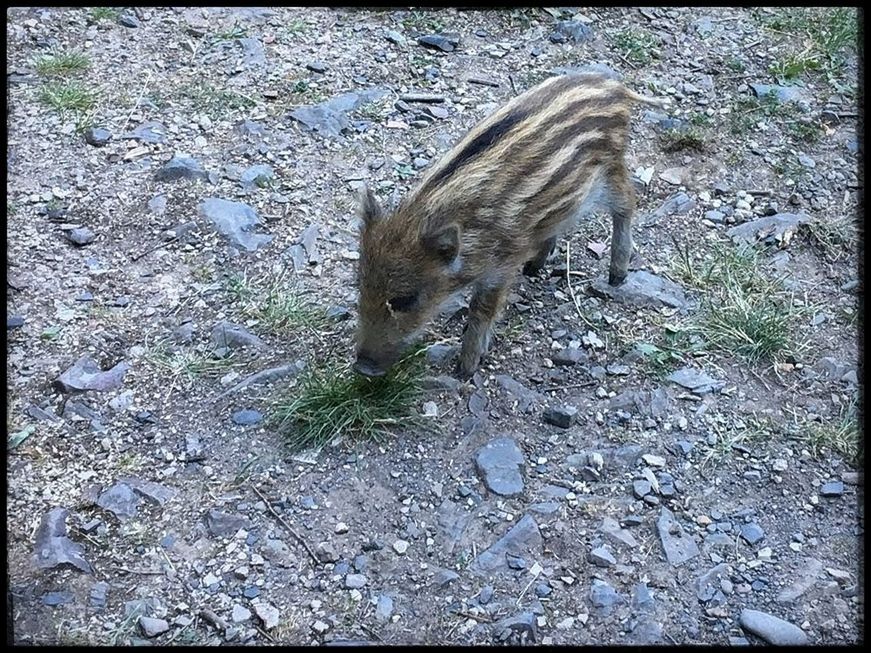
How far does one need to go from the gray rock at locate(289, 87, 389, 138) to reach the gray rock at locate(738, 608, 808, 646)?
3.25 m

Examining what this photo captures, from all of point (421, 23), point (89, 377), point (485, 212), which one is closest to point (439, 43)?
point (421, 23)

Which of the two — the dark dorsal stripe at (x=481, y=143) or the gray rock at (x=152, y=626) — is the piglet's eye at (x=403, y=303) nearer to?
the dark dorsal stripe at (x=481, y=143)

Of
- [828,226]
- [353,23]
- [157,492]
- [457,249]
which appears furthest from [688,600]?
[353,23]

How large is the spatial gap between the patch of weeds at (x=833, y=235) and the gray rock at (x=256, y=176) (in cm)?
263

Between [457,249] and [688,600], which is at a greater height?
[457,249]

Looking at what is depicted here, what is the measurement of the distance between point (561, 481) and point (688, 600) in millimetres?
652

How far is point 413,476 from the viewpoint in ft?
12.9

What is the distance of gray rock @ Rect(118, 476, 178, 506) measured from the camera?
12.4ft

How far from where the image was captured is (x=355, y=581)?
11.7 feet

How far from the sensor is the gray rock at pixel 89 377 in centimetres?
417

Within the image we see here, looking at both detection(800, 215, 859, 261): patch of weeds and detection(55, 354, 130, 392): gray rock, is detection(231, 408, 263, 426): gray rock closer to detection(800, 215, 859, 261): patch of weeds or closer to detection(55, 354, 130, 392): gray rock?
detection(55, 354, 130, 392): gray rock

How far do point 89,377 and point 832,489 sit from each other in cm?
291

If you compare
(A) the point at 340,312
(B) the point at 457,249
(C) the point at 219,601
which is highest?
(B) the point at 457,249

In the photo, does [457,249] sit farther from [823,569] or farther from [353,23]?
[353,23]
